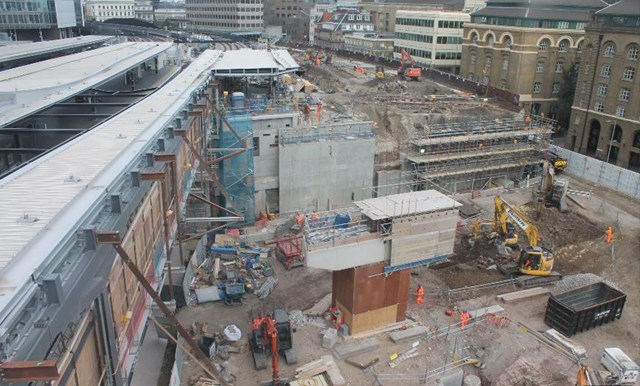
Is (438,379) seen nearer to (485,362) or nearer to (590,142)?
(485,362)

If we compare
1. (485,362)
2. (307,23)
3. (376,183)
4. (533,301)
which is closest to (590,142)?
(376,183)

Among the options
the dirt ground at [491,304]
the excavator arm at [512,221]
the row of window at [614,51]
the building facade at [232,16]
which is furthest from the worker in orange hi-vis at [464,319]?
the building facade at [232,16]

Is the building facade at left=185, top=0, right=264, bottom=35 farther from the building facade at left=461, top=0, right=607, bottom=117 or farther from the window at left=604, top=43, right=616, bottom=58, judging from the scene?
the window at left=604, top=43, right=616, bottom=58

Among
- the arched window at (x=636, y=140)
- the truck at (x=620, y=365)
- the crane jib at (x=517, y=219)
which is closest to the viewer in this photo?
the truck at (x=620, y=365)

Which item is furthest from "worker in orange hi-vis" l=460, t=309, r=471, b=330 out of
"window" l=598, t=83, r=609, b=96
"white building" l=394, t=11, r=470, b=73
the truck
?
"white building" l=394, t=11, r=470, b=73

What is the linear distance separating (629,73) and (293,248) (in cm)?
3957

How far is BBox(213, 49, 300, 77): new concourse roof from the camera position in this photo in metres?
39.3

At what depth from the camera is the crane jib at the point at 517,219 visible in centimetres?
2927

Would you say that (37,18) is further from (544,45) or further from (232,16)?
(232,16)

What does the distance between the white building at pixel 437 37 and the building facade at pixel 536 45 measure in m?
9.88

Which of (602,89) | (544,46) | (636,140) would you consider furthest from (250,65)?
(544,46)

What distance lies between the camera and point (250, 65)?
1625 inches

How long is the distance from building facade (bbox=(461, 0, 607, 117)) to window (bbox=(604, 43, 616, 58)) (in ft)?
37.6

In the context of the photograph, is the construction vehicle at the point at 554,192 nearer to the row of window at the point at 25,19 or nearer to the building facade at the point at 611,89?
the building facade at the point at 611,89
